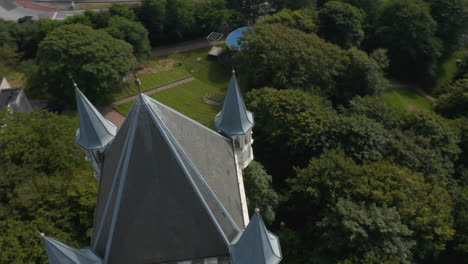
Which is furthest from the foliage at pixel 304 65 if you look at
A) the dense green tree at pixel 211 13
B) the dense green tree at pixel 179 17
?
the dense green tree at pixel 179 17

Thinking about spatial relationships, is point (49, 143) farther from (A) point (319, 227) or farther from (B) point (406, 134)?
(B) point (406, 134)

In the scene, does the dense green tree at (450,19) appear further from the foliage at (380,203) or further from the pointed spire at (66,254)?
the pointed spire at (66,254)

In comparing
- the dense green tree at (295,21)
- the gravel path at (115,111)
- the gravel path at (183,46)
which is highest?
the dense green tree at (295,21)

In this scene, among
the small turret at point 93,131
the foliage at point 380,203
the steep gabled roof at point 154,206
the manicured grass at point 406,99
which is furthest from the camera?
the manicured grass at point 406,99

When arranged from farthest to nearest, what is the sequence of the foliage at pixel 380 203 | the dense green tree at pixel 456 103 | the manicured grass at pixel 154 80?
1. the manicured grass at pixel 154 80
2. the dense green tree at pixel 456 103
3. the foliage at pixel 380 203

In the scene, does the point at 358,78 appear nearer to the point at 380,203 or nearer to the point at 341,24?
the point at 341,24

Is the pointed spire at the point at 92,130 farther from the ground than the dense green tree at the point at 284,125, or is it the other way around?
the pointed spire at the point at 92,130

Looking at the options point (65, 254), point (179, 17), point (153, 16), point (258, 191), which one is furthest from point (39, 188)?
point (179, 17)

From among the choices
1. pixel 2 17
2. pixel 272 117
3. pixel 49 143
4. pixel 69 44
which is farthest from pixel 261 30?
pixel 2 17
